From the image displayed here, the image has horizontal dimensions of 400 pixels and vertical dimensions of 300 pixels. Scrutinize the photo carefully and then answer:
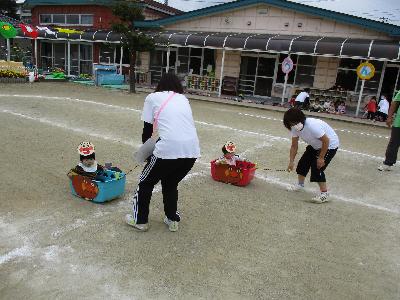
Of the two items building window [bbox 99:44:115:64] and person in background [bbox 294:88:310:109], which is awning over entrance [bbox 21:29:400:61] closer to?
person in background [bbox 294:88:310:109]

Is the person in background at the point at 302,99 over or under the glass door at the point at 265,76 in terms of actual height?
under

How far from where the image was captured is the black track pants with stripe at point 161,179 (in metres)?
3.53

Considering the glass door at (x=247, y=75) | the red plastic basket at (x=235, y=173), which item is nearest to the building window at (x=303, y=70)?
the glass door at (x=247, y=75)

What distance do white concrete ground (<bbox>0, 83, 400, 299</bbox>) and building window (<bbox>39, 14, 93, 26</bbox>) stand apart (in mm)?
19885

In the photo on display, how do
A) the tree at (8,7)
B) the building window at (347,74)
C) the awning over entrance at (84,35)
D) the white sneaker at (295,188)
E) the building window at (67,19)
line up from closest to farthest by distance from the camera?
1. the white sneaker at (295,188)
2. the building window at (347,74)
3. the awning over entrance at (84,35)
4. the building window at (67,19)
5. the tree at (8,7)

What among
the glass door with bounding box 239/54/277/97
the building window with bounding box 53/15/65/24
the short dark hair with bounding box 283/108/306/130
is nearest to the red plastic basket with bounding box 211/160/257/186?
the short dark hair with bounding box 283/108/306/130

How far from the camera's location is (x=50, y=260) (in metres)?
3.21

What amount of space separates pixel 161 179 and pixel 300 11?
53.6 ft

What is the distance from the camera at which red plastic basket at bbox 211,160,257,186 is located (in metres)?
5.45

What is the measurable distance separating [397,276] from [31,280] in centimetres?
320

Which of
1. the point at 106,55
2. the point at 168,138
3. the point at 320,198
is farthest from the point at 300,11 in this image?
the point at 168,138

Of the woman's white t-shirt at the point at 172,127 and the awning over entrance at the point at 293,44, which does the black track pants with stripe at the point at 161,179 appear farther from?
the awning over entrance at the point at 293,44

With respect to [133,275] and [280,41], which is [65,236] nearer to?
[133,275]

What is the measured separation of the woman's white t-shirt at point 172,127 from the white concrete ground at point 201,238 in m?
0.94
